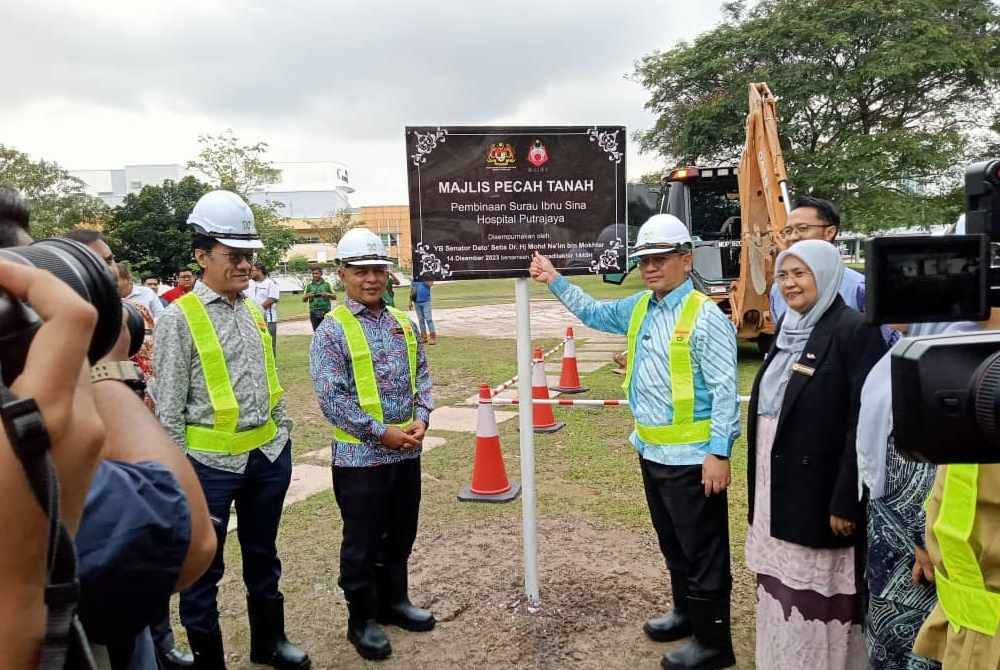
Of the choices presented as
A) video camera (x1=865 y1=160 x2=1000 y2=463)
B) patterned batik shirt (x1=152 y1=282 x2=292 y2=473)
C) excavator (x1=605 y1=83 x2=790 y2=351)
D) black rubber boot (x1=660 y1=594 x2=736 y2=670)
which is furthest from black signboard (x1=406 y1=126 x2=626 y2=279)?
excavator (x1=605 y1=83 x2=790 y2=351)

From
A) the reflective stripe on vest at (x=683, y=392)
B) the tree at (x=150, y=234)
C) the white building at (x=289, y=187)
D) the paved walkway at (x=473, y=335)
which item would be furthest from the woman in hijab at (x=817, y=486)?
the white building at (x=289, y=187)

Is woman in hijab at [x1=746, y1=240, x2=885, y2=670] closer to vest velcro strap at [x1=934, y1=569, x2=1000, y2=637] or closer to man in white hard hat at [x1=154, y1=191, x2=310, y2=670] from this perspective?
vest velcro strap at [x1=934, y1=569, x2=1000, y2=637]

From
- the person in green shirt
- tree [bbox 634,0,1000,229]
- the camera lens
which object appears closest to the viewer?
the camera lens

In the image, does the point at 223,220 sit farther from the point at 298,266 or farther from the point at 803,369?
the point at 298,266

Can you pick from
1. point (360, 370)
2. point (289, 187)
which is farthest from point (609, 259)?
point (289, 187)

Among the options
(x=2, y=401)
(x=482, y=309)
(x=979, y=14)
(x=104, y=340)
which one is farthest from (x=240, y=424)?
(x=979, y=14)

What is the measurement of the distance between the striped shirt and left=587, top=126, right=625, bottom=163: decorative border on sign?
772 mm

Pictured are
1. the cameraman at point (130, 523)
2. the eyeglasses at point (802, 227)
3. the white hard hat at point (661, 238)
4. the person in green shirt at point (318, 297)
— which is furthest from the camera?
the person in green shirt at point (318, 297)

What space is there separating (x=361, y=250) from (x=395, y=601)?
5.81ft

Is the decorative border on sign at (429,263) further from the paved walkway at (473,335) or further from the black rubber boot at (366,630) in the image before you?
the paved walkway at (473,335)

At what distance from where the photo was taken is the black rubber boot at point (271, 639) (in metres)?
3.14

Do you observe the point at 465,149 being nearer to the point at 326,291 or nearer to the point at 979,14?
the point at 326,291

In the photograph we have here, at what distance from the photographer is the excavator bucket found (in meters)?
8.03

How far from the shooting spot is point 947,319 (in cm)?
129
